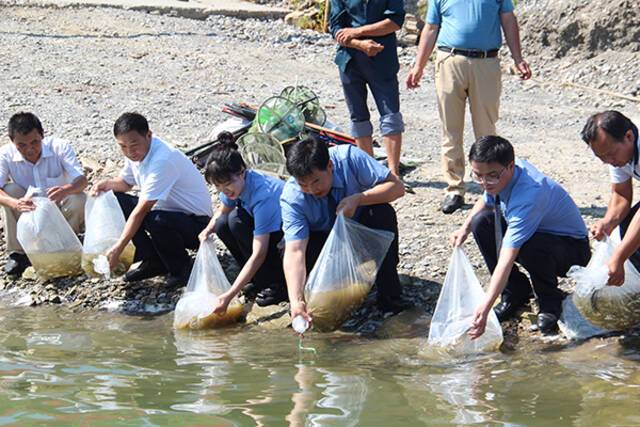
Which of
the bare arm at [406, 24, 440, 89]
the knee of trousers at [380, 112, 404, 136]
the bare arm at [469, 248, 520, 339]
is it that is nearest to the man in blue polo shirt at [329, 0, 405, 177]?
the knee of trousers at [380, 112, 404, 136]

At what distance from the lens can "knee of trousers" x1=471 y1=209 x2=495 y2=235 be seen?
5383 millimetres

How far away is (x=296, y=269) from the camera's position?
5.38 m

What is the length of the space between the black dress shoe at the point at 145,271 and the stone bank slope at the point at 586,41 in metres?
6.26

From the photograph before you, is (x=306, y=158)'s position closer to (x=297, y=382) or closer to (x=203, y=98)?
A: (x=297, y=382)

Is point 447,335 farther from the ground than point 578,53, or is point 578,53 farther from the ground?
point 578,53

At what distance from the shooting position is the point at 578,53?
1252cm

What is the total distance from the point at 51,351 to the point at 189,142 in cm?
335

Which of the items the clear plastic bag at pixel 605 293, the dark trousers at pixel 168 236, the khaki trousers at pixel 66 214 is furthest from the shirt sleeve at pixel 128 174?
the clear plastic bag at pixel 605 293

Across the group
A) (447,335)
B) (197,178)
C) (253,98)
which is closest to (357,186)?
(447,335)

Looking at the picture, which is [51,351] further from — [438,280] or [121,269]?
[438,280]

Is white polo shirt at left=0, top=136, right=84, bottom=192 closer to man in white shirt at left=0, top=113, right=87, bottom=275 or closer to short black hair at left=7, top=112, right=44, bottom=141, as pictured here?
man in white shirt at left=0, top=113, right=87, bottom=275

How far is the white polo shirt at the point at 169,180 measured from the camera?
6254mm

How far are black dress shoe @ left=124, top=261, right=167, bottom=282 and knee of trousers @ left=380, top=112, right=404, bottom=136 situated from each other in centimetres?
169

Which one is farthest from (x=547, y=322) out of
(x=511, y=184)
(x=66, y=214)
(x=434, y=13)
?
(x=66, y=214)
